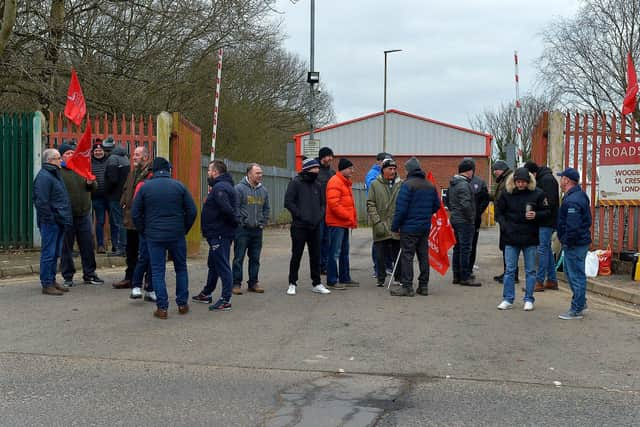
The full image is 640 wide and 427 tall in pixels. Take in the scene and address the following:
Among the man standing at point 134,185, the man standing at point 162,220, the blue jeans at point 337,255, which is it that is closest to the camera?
the man standing at point 162,220

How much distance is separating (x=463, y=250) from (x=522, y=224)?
7.38 feet

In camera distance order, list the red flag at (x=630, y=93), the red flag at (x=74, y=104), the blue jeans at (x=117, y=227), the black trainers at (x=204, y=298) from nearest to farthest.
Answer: the black trainers at (x=204, y=298) < the red flag at (x=630, y=93) < the blue jeans at (x=117, y=227) < the red flag at (x=74, y=104)

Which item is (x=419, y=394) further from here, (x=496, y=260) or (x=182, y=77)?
(x=182, y=77)

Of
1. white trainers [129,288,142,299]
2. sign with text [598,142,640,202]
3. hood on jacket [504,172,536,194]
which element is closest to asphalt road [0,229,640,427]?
white trainers [129,288,142,299]

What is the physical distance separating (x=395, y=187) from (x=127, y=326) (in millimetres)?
4628

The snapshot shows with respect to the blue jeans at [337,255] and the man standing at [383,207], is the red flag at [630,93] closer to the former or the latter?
the man standing at [383,207]

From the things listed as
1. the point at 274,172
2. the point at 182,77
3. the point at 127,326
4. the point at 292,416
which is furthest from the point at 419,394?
the point at 274,172

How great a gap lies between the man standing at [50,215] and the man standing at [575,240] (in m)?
6.16

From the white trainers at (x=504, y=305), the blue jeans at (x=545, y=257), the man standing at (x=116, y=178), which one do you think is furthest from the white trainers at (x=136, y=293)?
the blue jeans at (x=545, y=257)

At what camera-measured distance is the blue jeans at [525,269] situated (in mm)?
8727

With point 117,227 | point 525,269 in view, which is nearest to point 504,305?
point 525,269

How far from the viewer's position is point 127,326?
301 inches

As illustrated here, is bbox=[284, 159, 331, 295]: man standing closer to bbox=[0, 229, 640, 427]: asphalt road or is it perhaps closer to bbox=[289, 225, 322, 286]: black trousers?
bbox=[289, 225, 322, 286]: black trousers

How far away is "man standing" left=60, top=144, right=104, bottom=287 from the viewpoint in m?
10.2
